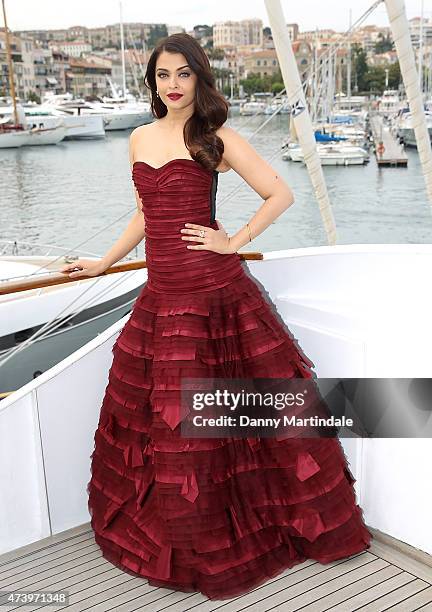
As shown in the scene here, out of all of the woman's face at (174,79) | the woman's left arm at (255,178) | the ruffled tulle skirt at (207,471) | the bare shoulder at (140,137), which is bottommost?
the ruffled tulle skirt at (207,471)

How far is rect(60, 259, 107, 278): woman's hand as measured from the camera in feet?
7.47

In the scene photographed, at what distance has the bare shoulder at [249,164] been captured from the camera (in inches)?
74.5

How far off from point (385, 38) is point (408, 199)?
46.9 metres

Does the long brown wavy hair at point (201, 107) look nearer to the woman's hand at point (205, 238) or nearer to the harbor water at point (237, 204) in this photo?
the woman's hand at point (205, 238)

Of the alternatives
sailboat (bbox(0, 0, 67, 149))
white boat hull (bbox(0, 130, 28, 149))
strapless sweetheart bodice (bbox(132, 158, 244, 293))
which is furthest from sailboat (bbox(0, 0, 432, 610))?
white boat hull (bbox(0, 130, 28, 149))

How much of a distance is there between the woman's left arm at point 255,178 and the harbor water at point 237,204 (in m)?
11.2

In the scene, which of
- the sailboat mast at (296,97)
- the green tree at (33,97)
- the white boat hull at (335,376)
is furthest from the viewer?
the green tree at (33,97)

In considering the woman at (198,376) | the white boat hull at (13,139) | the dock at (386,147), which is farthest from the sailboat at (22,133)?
the woman at (198,376)

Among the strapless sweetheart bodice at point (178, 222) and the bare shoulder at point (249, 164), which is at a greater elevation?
the bare shoulder at point (249, 164)

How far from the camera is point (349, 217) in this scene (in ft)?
65.8

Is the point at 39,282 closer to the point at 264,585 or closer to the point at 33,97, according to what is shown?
the point at 264,585

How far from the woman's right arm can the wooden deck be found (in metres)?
0.91

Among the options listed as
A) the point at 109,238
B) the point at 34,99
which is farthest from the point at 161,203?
the point at 34,99

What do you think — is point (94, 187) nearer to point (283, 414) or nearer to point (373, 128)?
point (373, 128)
